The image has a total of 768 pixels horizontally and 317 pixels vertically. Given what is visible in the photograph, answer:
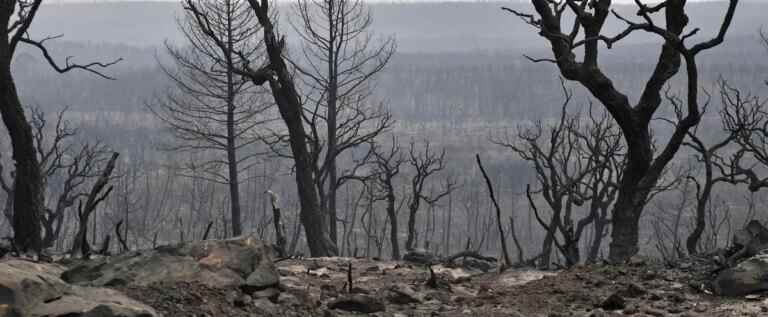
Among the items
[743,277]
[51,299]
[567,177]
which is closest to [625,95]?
[743,277]

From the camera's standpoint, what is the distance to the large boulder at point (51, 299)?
373 cm

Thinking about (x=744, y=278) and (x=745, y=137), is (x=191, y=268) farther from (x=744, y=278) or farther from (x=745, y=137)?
(x=745, y=137)

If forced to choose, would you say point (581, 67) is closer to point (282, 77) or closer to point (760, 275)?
point (760, 275)

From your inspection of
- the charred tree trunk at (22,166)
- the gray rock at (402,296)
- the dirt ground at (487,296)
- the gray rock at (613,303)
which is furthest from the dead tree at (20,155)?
the gray rock at (613,303)

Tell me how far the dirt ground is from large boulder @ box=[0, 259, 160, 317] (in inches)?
13.7

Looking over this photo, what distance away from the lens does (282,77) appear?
35.8 ft

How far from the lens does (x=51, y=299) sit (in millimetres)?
3963

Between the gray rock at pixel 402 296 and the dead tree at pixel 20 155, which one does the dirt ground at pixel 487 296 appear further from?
the dead tree at pixel 20 155

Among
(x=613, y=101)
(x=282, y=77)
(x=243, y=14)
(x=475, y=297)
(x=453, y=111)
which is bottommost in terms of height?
(x=475, y=297)

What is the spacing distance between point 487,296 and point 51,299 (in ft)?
10.7

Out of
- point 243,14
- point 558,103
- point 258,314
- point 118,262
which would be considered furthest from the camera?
point 558,103

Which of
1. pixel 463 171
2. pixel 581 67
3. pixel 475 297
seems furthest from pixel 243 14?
pixel 463 171

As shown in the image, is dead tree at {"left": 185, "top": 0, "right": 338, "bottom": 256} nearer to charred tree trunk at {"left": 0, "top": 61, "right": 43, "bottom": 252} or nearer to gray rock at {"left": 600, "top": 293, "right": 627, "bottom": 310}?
charred tree trunk at {"left": 0, "top": 61, "right": 43, "bottom": 252}

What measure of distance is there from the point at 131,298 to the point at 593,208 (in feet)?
48.4
